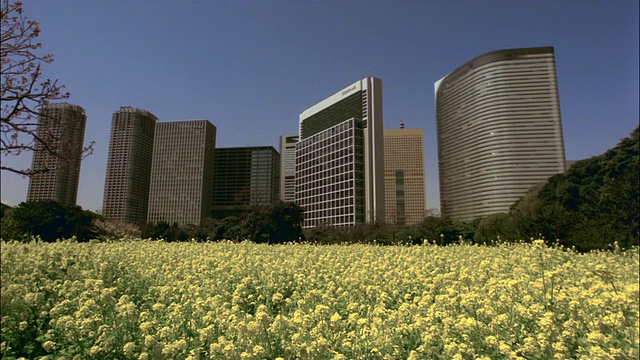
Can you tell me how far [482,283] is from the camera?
4492 mm

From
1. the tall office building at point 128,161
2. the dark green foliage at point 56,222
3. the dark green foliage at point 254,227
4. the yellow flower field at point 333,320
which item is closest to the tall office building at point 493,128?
the yellow flower field at point 333,320

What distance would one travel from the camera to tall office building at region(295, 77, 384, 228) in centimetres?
8981

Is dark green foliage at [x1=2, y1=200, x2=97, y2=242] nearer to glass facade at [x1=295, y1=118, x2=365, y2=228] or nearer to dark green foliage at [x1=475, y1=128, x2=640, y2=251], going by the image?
dark green foliage at [x1=475, y1=128, x2=640, y2=251]

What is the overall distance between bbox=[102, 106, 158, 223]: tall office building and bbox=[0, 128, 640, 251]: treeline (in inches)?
75.4

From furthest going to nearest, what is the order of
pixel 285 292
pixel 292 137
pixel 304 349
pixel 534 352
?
pixel 292 137 → pixel 285 292 → pixel 534 352 → pixel 304 349

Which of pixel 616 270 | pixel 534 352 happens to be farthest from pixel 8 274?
pixel 616 270

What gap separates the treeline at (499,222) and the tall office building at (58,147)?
12.1ft

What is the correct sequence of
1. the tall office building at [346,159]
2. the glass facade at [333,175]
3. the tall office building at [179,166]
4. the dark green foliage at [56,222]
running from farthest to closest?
the glass facade at [333,175], the tall office building at [346,159], the dark green foliage at [56,222], the tall office building at [179,166]

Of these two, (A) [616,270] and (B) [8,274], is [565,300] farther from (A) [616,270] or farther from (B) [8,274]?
(B) [8,274]

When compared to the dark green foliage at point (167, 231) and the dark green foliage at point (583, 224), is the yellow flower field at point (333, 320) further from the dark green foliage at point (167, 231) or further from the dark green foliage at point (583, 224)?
the dark green foliage at point (167, 231)

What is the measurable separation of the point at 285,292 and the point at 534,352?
3.18 metres

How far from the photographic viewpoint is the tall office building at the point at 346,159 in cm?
8981

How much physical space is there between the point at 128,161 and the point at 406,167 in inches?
6989

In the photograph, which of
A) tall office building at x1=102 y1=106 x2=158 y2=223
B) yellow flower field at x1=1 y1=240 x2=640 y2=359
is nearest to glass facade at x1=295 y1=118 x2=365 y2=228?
tall office building at x1=102 y1=106 x2=158 y2=223
